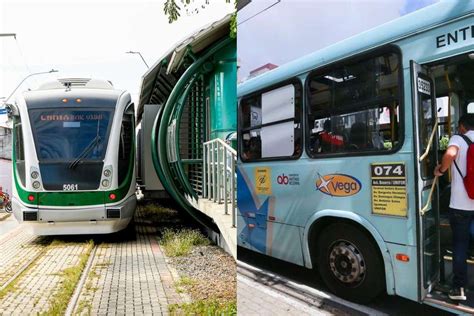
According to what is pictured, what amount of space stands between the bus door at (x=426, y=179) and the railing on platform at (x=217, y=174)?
1.16 metres

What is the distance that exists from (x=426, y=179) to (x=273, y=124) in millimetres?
380

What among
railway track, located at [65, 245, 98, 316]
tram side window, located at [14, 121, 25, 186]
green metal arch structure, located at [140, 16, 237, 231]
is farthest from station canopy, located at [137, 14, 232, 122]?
tram side window, located at [14, 121, 25, 186]

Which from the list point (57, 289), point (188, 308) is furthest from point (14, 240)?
point (188, 308)

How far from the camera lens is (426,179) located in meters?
0.82

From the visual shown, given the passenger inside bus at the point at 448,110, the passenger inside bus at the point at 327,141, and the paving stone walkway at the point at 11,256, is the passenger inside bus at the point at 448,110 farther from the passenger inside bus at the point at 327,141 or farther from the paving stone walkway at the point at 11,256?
the paving stone walkway at the point at 11,256

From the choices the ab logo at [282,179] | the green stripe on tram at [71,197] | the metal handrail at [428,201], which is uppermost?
the ab logo at [282,179]

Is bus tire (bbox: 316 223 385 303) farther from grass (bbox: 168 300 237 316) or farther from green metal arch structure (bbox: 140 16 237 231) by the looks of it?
grass (bbox: 168 300 237 316)

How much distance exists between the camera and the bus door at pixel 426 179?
81 centimetres

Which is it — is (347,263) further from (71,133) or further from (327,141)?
(71,133)

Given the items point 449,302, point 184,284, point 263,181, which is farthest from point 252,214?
point 184,284

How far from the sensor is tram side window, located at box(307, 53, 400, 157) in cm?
87

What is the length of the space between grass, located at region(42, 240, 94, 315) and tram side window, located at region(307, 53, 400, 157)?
5.23 feet

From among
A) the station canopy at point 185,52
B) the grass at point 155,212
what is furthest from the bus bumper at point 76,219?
the station canopy at point 185,52

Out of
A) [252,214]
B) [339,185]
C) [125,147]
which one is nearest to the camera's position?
[339,185]
